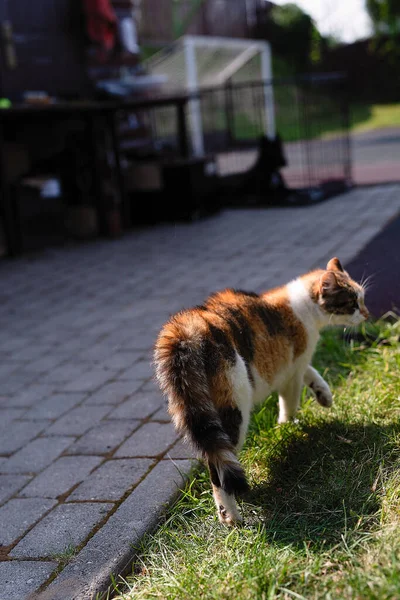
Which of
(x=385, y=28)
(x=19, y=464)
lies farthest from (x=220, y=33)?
(x=19, y=464)

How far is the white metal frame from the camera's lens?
17.0m

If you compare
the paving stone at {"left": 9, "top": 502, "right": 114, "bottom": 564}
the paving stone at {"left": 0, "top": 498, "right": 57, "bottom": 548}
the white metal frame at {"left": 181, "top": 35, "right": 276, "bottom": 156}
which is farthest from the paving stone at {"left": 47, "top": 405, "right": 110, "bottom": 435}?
the white metal frame at {"left": 181, "top": 35, "right": 276, "bottom": 156}

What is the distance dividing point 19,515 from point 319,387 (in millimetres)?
1480

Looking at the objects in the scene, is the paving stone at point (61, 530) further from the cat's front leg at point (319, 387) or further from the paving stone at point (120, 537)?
the cat's front leg at point (319, 387)

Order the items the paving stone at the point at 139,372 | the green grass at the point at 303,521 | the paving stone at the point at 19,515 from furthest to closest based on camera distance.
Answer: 1. the paving stone at the point at 139,372
2. the paving stone at the point at 19,515
3. the green grass at the point at 303,521

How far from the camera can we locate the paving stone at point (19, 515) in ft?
9.43

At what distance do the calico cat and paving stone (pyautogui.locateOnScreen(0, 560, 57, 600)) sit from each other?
0.67m

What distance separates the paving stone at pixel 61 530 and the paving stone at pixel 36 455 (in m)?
0.49

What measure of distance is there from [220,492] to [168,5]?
19.2 metres

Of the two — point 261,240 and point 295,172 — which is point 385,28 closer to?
point 295,172

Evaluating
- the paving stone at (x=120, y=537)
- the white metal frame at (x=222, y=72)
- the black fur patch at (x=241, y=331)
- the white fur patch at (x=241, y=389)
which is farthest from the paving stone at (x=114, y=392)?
the white metal frame at (x=222, y=72)

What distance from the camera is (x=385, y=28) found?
26906 millimetres

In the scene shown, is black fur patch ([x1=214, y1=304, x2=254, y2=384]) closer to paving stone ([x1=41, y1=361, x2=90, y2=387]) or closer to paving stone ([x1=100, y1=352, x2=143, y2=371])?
paving stone ([x1=100, y1=352, x2=143, y2=371])

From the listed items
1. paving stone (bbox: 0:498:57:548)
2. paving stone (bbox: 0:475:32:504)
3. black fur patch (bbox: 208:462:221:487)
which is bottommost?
paving stone (bbox: 0:475:32:504)
